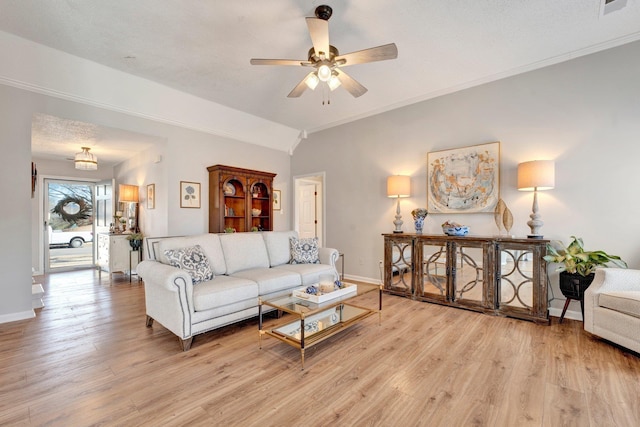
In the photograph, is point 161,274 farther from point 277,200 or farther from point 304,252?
point 277,200

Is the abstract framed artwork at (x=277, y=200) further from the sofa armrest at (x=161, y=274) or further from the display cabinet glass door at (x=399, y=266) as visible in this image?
the sofa armrest at (x=161, y=274)

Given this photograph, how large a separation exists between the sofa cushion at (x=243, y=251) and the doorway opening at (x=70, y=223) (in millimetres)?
4924

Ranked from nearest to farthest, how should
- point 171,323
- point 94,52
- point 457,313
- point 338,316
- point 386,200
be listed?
point 171,323
point 338,316
point 94,52
point 457,313
point 386,200

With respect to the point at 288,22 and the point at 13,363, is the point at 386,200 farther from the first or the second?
the point at 13,363

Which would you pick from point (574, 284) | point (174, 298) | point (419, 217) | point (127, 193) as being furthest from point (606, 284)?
point (127, 193)

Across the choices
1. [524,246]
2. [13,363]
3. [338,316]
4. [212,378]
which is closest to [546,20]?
[524,246]

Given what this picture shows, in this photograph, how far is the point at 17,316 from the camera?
3137mm

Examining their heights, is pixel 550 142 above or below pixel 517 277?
above

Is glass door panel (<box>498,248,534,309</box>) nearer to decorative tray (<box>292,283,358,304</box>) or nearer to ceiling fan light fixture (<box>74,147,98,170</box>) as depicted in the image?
decorative tray (<box>292,283,358,304</box>)

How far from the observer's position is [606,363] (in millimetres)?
2211

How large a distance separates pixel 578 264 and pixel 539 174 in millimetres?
997

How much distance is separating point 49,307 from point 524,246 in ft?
18.9

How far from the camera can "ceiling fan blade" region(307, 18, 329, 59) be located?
206cm

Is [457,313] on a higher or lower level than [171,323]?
lower
